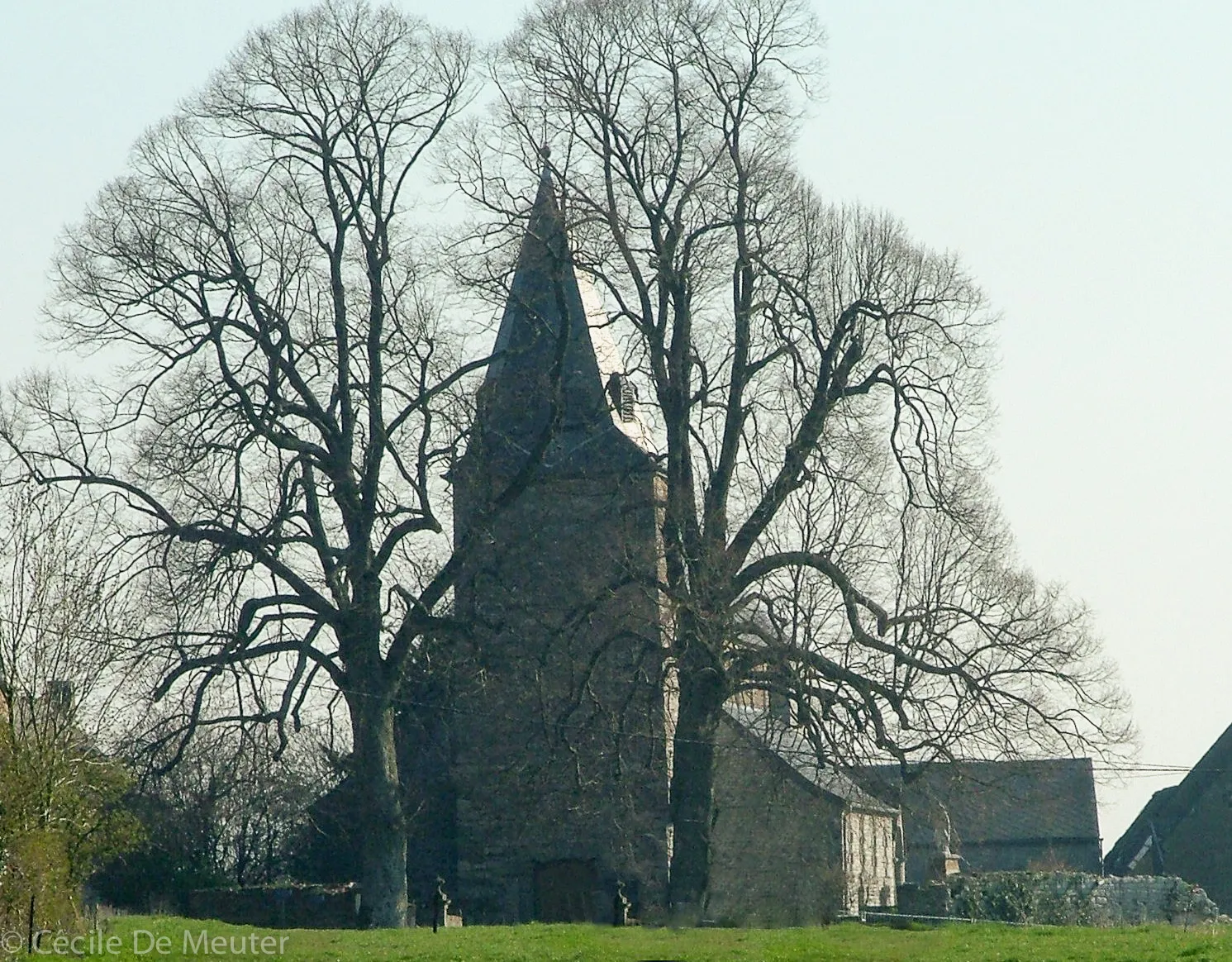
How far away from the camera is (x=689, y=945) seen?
20.8 m

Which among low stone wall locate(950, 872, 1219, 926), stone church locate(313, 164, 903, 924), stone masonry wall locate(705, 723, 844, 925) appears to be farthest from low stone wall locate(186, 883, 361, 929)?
low stone wall locate(950, 872, 1219, 926)

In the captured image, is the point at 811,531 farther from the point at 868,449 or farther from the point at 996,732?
the point at 996,732

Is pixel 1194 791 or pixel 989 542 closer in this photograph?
pixel 989 542

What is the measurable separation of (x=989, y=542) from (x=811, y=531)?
2.83 metres

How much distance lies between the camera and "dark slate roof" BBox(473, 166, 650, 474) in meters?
28.5

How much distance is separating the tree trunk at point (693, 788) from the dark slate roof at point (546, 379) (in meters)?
4.32

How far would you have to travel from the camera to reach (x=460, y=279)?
2742 cm

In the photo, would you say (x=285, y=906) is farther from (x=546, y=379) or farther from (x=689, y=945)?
(x=689, y=945)

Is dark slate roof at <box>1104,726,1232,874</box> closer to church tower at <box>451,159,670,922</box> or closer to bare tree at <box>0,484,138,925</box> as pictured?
church tower at <box>451,159,670,922</box>

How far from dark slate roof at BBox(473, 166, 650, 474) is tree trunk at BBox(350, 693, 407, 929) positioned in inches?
191

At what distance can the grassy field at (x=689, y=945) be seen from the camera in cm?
1869

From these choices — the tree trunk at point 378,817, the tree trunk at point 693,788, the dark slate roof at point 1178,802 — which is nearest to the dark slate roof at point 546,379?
the tree trunk at point 693,788

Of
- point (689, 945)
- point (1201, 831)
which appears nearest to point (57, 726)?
point (689, 945)

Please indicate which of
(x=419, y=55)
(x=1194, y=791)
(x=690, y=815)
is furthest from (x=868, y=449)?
(x=1194, y=791)
